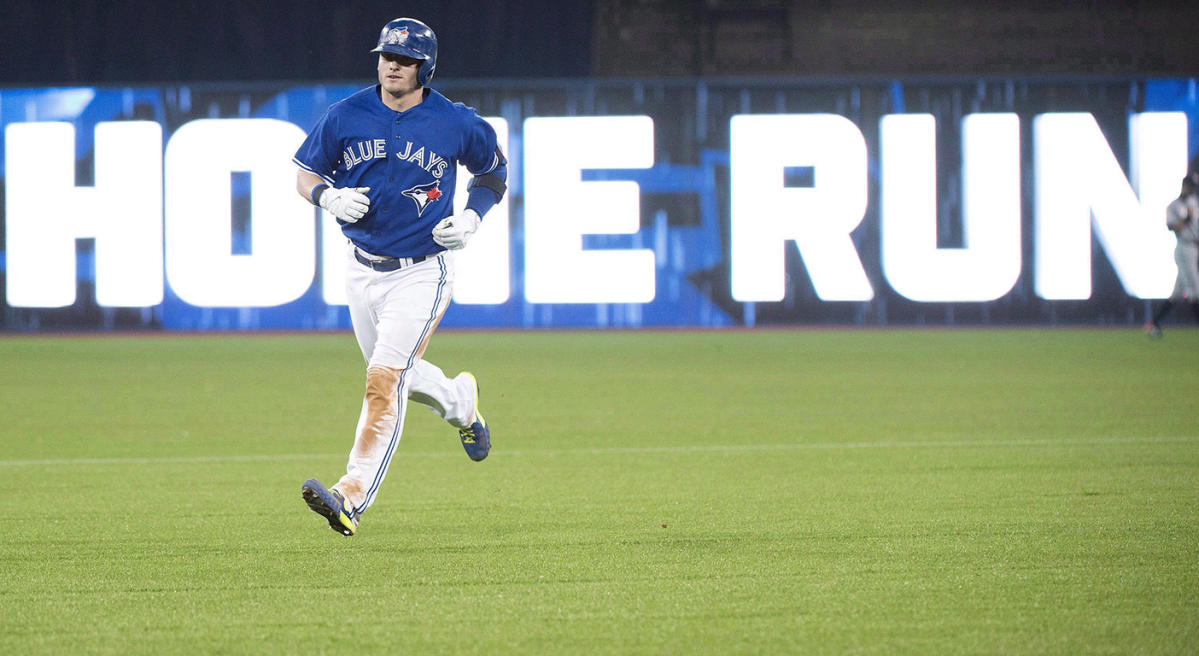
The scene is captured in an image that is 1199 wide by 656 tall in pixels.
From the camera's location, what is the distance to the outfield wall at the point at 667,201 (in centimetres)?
2061

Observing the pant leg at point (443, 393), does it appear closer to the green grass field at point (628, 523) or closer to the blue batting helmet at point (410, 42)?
the green grass field at point (628, 523)

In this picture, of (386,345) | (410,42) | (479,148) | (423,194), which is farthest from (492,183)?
(386,345)

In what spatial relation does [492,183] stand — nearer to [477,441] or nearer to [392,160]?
[392,160]

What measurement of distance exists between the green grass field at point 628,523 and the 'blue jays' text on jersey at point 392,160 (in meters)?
1.25

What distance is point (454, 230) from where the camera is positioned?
6023 mm

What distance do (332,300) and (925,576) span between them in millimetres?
16895

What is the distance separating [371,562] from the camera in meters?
5.21

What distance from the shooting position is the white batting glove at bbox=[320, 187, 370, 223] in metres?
5.90

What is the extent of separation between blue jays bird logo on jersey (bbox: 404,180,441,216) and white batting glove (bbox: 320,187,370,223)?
20 centimetres

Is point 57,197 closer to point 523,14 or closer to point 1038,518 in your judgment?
point 523,14

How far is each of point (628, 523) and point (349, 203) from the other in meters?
1.79

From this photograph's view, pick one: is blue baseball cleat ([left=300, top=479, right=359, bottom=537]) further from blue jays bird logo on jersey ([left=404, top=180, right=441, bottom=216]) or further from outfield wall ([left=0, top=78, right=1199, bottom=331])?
outfield wall ([left=0, top=78, right=1199, bottom=331])

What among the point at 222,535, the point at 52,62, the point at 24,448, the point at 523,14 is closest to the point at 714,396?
the point at 24,448

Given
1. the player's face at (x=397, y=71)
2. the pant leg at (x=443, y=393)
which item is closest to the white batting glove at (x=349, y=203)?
the player's face at (x=397, y=71)
